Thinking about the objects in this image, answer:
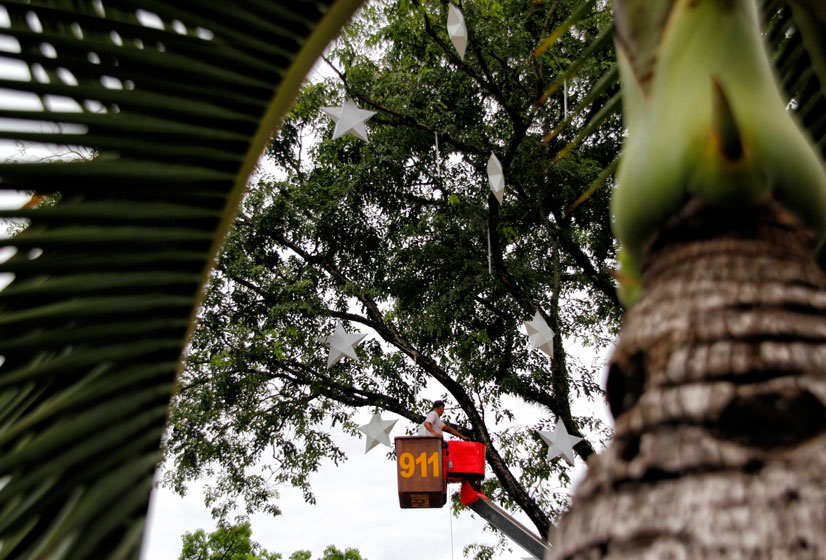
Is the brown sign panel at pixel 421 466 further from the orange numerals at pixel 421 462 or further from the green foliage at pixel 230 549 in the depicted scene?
the green foliage at pixel 230 549

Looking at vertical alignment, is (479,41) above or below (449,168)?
above

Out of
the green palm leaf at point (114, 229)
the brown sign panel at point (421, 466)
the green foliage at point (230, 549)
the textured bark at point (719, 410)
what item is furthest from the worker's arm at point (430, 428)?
the green foliage at point (230, 549)

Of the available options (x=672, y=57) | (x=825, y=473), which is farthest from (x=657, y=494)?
(x=672, y=57)

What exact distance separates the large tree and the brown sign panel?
1967mm

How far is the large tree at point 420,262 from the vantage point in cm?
692

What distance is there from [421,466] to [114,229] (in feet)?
14.9

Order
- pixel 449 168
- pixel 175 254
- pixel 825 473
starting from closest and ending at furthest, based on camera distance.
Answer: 1. pixel 825 473
2. pixel 175 254
3. pixel 449 168

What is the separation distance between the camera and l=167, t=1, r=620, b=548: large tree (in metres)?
6.92

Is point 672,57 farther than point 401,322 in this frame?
No

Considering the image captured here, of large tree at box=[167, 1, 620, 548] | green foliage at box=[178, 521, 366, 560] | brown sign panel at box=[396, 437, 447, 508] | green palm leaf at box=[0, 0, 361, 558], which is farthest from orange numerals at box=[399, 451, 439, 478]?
green foliage at box=[178, 521, 366, 560]

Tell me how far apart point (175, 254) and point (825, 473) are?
0.75 meters

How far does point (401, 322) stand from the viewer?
24.7ft

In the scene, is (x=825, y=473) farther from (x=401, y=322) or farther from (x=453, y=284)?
(x=401, y=322)

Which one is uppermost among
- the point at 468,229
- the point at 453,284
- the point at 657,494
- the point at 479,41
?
the point at 479,41
